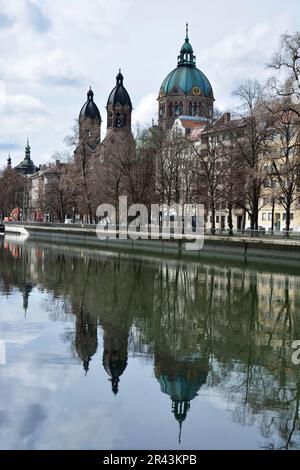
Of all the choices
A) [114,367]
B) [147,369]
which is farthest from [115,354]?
[147,369]

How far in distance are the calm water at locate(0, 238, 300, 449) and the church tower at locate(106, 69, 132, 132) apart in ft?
342

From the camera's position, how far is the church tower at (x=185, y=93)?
124 meters

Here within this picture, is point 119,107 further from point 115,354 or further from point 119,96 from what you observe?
point 115,354

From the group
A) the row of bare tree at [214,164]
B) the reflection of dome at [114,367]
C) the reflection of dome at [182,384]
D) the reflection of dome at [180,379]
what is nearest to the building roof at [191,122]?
the row of bare tree at [214,164]

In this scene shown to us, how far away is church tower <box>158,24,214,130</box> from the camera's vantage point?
124 metres

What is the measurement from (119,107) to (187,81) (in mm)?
14758

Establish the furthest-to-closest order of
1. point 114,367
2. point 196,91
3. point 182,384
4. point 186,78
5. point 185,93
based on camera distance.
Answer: point 186,78 → point 196,91 → point 185,93 → point 114,367 → point 182,384

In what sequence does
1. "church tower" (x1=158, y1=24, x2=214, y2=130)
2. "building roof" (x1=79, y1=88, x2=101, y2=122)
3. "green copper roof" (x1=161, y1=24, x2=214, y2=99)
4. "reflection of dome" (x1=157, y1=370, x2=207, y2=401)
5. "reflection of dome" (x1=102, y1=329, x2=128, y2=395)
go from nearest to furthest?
"reflection of dome" (x1=157, y1=370, x2=207, y2=401)
"reflection of dome" (x1=102, y1=329, x2=128, y2=395)
"church tower" (x1=158, y1=24, x2=214, y2=130)
"green copper roof" (x1=161, y1=24, x2=214, y2=99)
"building roof" (x1=79, y1=88, x2=101, y2=122)

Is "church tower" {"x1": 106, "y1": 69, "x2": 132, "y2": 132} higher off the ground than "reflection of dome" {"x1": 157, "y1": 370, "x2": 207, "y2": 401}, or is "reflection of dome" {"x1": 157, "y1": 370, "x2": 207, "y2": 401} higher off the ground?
"church tower" {"x1": 106, "y1": 69, "x2": 132, "y2": 132}

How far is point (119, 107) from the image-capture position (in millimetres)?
129375

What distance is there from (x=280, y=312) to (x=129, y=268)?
62.6 feet

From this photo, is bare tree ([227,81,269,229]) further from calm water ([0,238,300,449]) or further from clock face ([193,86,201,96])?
clock face ([193,86,201,96])

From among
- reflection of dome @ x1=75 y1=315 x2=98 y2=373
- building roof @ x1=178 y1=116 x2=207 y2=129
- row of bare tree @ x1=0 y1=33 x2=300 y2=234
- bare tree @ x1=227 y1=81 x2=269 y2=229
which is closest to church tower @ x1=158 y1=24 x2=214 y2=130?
building roof @ x1=178 y1=116 x2=207 y2=129
